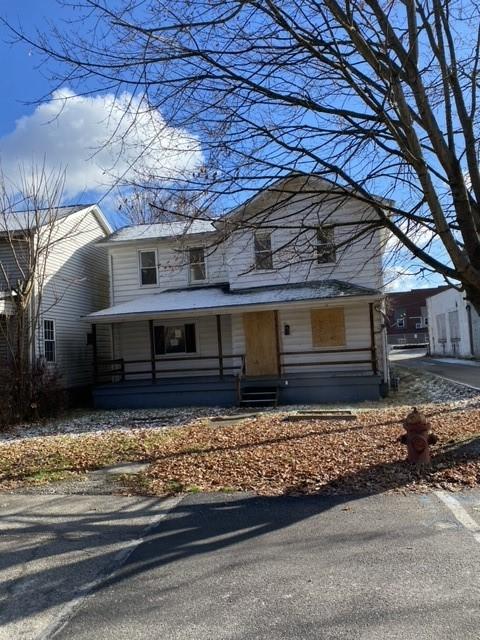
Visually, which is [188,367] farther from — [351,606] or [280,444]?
[351,606]

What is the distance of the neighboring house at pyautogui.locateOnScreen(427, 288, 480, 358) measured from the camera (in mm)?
33750

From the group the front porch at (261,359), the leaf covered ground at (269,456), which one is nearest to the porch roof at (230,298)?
the front porch at (261,359)

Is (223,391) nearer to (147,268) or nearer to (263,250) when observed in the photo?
(263,250)

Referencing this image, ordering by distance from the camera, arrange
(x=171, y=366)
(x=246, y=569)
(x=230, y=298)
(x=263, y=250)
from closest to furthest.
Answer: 1. (x=246, y=569)
2. (x=263, y=250)
3. (x=230, y=298)
4. (x=171, y=366)

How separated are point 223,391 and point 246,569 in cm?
1241

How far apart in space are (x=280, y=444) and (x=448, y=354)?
34.3 metres

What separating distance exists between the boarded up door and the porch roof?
35.8 inches

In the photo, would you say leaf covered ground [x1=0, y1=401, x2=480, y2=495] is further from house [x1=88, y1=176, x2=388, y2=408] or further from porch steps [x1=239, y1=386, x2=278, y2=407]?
house [x1=88, y1=176, x2=388, y2=408]

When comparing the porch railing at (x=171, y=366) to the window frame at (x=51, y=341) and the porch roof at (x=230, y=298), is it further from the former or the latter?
the porch roof at (x=230, y=298)

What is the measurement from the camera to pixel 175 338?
20.0 meters

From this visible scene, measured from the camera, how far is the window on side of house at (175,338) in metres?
19.9

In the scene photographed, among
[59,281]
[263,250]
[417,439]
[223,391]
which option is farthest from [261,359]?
[417,439]

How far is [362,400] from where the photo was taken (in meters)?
16.1

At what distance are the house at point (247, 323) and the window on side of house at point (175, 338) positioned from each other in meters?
0.03
